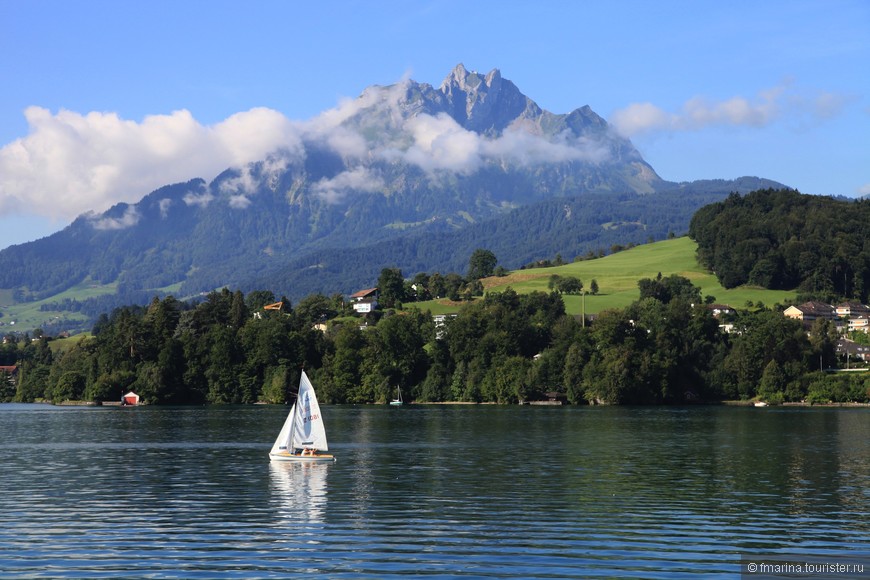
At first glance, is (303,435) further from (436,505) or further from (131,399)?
(131,399)

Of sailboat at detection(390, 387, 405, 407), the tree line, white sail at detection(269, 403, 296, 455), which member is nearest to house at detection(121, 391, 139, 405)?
the tree line

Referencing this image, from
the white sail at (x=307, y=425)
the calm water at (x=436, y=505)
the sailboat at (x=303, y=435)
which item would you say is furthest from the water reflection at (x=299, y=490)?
the white sail at (x=307, y=425)

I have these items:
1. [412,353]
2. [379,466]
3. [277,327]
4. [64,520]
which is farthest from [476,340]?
[64,520]

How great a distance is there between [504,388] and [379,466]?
10410cm

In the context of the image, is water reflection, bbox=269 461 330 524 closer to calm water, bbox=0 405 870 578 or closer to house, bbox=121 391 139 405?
calm water, bbox=0 405 870 578

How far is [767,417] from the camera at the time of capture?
400ft

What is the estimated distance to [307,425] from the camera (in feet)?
229

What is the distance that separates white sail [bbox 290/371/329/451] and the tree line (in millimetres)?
93591

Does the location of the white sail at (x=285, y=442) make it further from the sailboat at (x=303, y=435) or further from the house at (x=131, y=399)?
the house at (x=131, y=399)

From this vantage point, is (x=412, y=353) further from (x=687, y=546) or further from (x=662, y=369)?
(x=687, y=546)

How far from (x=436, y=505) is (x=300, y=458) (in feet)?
69.8

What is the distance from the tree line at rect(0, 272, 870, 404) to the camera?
161500 millimetres

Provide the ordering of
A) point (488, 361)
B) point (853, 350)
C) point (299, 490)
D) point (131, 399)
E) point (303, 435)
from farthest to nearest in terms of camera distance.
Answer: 1. point (853, 350)
2. point (131, 399)
3. point (488, 361)
4. point (303, 435)
5. point (299, 490)

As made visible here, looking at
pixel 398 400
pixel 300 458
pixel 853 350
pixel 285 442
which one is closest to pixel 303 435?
pixel 285 442
